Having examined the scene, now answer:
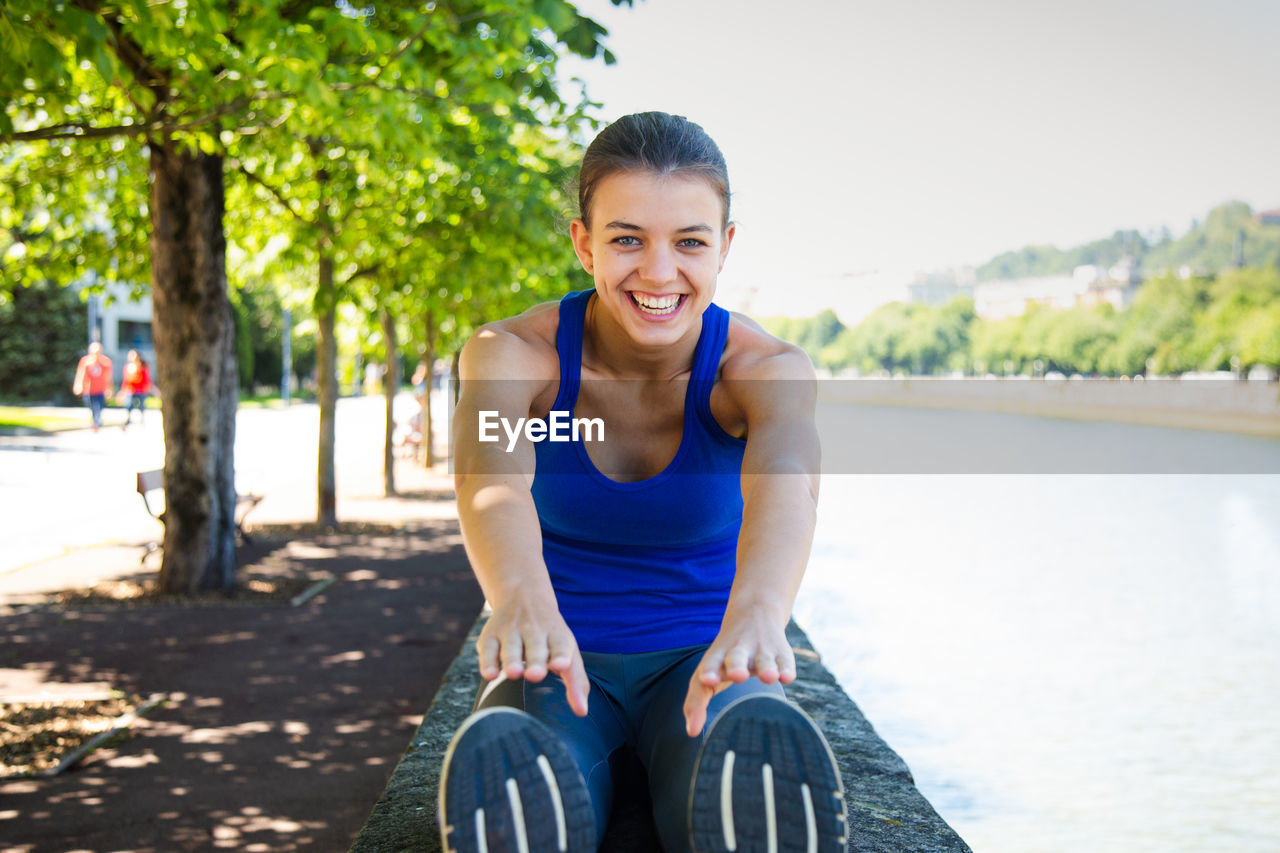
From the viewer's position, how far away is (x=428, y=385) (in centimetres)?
1867

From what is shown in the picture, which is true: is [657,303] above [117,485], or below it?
above

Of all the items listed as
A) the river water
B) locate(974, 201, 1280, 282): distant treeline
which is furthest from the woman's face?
locate(974, 201, 1280, 282): distant treeline

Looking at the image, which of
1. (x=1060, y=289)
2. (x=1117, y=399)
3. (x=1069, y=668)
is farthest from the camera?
(x=1060, y=289)

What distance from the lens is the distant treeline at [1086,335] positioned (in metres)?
77.8

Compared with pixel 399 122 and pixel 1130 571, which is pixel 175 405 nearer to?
pixel 399 122

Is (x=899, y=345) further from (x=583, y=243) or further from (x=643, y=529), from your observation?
(x=643, y=529)

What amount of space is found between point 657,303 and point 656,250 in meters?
0.11

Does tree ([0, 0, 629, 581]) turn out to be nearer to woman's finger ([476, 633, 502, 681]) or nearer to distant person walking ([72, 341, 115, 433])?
woman's finger ([476, 633, 502, 681])

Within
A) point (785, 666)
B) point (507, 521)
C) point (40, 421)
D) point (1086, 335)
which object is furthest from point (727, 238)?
point (1086, 335)

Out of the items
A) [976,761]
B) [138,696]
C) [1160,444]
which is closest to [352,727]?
[138,696]

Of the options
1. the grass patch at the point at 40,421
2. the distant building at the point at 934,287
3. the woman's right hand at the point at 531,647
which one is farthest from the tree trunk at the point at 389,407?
the distant building at the point at 934,287

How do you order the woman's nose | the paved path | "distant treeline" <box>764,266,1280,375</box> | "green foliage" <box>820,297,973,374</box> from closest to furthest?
1. the woman's nose
2. the paved path
3. "distant treeline" <box>764,266,1280,375</box>
4. "green foliage" <box>820,297,973,374</box>

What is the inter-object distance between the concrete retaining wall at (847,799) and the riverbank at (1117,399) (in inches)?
1488

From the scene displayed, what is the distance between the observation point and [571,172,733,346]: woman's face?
2.31m
